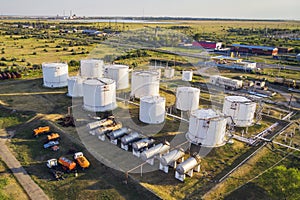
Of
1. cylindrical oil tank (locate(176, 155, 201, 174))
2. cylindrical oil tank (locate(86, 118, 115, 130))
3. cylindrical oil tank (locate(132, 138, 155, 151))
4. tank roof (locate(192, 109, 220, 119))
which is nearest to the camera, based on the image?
cylindrical oil tank (locate(176, 155, 201, 174))

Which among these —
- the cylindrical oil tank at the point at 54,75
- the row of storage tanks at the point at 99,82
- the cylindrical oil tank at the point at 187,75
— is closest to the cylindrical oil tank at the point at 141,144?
the row of storage tanks at the point at 99,82

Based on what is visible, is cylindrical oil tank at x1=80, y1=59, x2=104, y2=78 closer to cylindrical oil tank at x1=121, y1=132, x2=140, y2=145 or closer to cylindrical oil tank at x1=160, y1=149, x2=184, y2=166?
cylindrical oil tank at x1=121, y1=132, x2=140, y2=145

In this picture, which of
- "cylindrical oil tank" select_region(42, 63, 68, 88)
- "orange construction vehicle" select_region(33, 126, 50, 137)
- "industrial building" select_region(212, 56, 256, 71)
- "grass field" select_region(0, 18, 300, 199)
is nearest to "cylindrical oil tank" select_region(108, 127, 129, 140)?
"grass field" select_region(0, 18, 300, 199)

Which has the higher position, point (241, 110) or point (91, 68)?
point (91, 68)

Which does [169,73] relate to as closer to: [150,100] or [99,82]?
[99,82]

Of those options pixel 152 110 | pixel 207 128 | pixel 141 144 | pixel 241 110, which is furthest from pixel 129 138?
pixel 241 110

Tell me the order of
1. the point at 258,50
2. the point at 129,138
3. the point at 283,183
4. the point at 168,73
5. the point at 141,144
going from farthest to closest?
the point at 258,50, the point at 168,73, the point at 129,138, the point at 141,144, the point at 283,183
